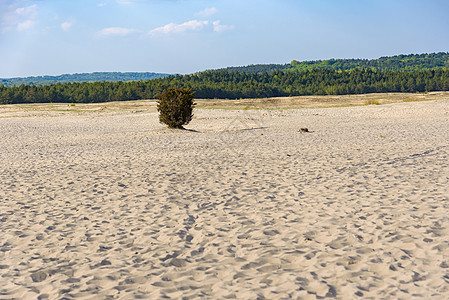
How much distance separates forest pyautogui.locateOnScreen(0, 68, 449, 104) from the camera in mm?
68213

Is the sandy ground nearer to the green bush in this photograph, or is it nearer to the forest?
the green bush

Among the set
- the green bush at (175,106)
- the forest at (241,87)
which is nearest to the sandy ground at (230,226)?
the green bush at (175,106)

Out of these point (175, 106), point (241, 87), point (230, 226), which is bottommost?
point (230, 226)

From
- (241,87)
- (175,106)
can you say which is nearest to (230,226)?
(175,106)

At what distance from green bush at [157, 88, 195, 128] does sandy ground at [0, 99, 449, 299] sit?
11293 mm

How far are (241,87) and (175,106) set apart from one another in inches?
2545

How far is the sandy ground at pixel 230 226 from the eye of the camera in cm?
503

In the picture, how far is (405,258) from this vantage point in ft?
18.1

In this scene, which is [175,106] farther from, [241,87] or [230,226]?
[241,87]

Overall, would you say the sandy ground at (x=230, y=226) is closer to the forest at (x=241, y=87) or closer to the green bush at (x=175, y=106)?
the green bush at (x=175, y=106)

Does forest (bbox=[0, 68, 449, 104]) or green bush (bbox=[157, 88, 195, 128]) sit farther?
forest (bbox=[0, 68, 449, 104])

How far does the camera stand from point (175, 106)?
2559 centimetres

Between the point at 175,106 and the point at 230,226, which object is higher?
the point at 175,106

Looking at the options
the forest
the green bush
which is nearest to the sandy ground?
the green bush
